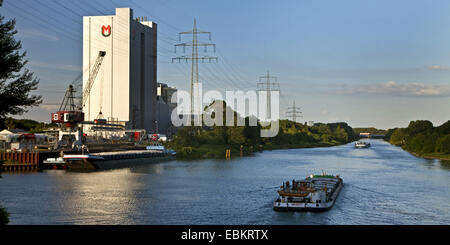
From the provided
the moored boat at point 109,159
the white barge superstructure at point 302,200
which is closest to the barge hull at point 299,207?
the white barge superstructure at point 302,200

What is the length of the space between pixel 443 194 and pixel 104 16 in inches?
4568

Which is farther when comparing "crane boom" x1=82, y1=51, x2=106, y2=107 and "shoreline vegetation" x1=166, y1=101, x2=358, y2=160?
"crane boom" x1=82, y1=51, x2=106, y2=107

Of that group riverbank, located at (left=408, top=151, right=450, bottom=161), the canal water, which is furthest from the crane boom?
riverbank, located at (left=408, top=151, right=450, bottom=161)

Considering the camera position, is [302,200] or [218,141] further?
[218,141]

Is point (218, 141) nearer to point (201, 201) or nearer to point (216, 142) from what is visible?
point (216, 142)

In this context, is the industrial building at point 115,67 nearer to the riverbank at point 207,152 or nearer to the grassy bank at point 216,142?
the grassy bank at point 216,142

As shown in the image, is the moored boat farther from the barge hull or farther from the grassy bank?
the barge hull

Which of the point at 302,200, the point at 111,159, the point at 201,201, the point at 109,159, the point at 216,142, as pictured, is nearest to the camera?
the point at 302,200

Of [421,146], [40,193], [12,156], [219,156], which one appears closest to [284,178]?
[40,193]

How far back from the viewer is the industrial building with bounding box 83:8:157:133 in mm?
133000

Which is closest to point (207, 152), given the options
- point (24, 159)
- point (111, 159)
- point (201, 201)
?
point (111, 159)

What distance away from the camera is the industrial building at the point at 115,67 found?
133000mm

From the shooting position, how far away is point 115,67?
134m
